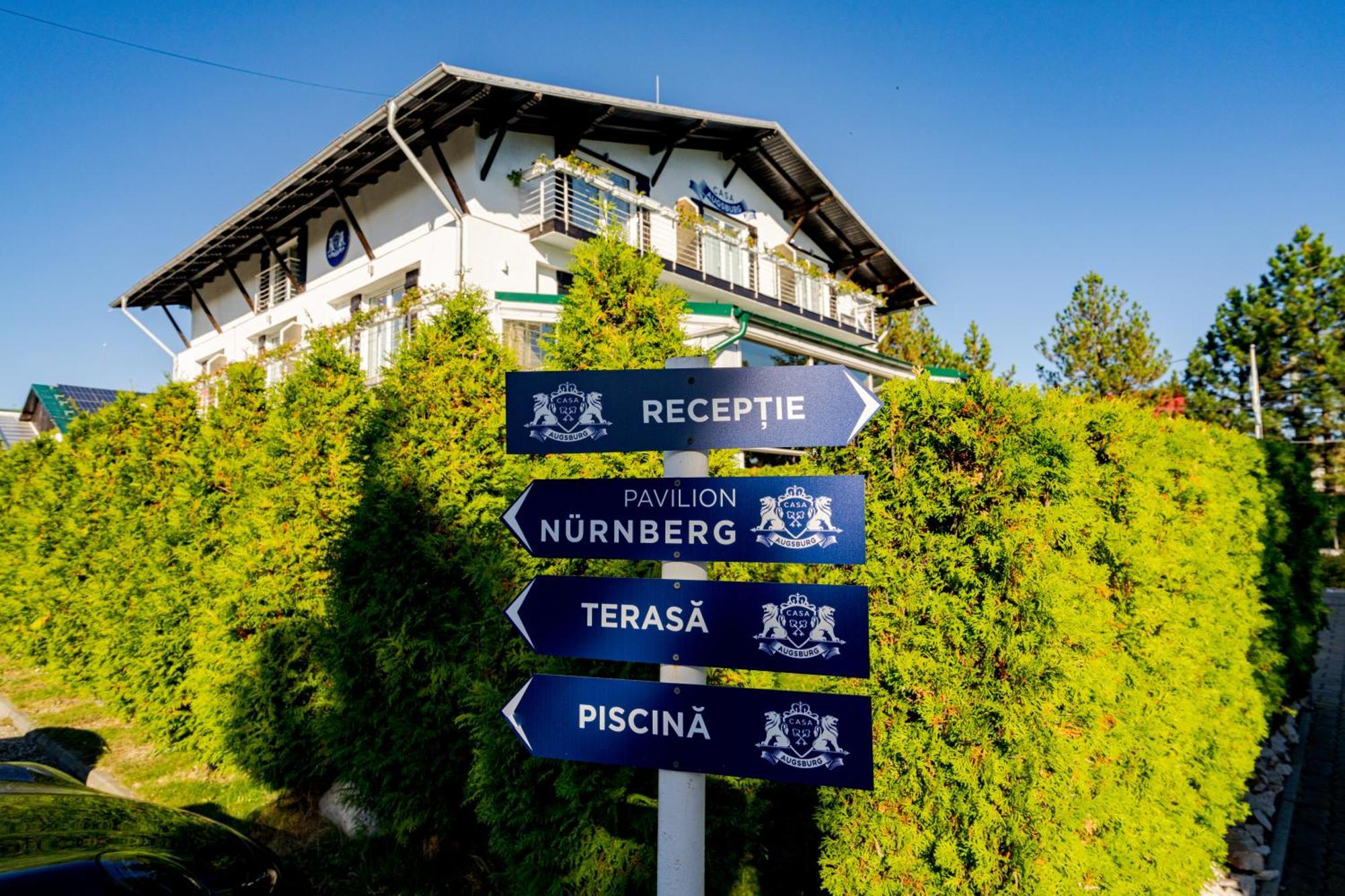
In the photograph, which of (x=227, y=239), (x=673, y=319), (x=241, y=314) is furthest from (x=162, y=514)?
(x=241, y=314)

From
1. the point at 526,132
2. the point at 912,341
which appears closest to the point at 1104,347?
the point at 912,341

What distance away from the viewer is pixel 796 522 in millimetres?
2408

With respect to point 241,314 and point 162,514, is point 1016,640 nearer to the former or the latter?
point 162,514

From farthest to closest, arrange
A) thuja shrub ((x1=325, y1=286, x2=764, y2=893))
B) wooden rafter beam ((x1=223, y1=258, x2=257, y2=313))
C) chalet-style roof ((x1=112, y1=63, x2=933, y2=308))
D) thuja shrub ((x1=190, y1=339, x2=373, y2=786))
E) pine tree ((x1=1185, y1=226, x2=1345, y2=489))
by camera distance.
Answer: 1. pine tree ((x1=1185, y1=226, x2=1345, y2=489))
2. wooden rafter beam ((x1=223, y1=258, x2=257, y2=313))
3. chalet-style roof ((x1=112, y1=63, x2=933, y2=308))
4. thuja shrub ((x1=190, y1=339, x2=373, y2=786))
5. thuja shrub ((x1=325, y1=286, x2=764, y2=893))

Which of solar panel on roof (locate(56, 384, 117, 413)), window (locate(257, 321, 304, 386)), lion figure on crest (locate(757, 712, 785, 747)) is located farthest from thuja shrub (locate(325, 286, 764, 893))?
solar panel on roof (locate(56, 384, 117, 413))

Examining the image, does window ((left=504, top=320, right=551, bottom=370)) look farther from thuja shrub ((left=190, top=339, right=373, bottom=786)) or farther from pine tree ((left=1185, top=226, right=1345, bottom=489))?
pine tree ((left=1185, top=226, right=1345, bottom=489))

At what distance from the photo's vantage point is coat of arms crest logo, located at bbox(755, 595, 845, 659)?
7.70ft

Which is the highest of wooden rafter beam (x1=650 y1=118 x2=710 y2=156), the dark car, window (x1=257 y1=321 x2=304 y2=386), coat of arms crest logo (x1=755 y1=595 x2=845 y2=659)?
wooden rafter beam (x1=650 y1=118 x2=710 y2=156)

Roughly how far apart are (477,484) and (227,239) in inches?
738

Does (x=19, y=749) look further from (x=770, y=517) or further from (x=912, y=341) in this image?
(x=912, y=341)

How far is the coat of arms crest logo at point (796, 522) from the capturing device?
93.7 inches

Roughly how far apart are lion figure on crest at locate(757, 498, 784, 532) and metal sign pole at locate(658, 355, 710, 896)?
0.28 m

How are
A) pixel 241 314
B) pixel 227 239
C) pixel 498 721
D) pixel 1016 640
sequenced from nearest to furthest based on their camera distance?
pixel 1016 640, pixel 498 721, pixel 227 239, pixel 241 314

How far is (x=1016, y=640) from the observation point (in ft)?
10.3
